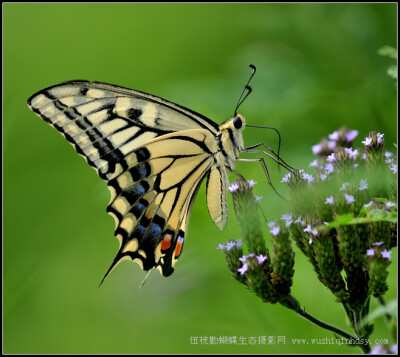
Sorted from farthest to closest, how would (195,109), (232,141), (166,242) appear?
(195,109), (232,141), (166,242)

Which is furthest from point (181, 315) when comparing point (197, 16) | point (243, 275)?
point (197, 16)

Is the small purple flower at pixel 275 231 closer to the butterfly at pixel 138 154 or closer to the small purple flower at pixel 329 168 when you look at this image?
the small purple flower at pixel 329 168

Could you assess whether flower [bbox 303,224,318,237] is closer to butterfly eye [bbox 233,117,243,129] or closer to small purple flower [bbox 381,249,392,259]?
small purple flower [bbox 381,249,392,259]

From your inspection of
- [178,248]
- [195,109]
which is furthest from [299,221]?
[195,109]

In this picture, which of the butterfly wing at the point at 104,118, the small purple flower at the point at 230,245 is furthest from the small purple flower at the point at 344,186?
the butterfly wing at the point at 104,118

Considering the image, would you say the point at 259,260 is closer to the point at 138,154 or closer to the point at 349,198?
the point at 349,198

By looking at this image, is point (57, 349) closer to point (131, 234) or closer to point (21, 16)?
point (131, 234)
